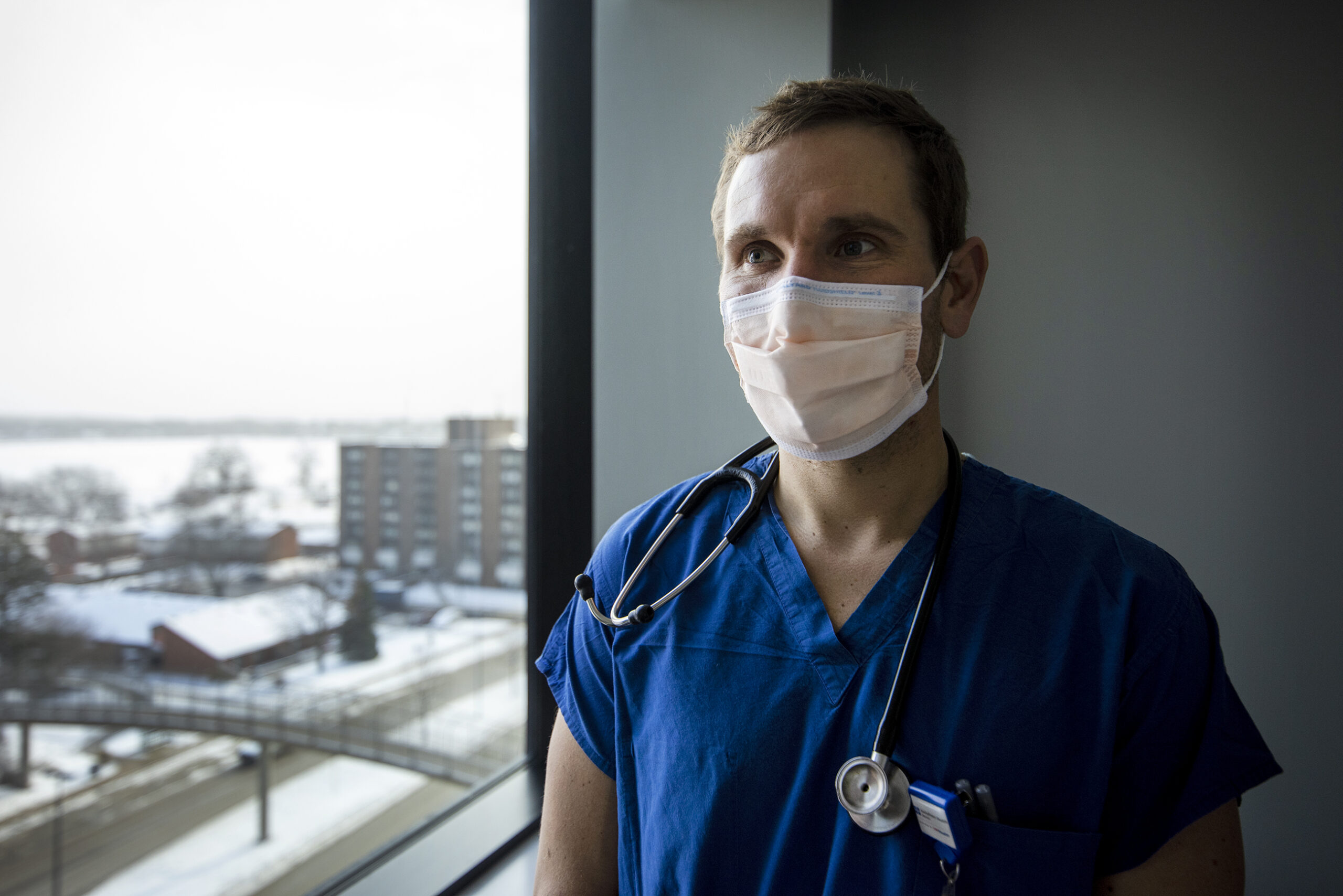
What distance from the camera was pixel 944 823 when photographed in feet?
2.12

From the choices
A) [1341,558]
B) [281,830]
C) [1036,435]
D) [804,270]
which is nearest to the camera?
[804,270]

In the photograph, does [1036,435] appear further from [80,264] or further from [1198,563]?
[80,264]

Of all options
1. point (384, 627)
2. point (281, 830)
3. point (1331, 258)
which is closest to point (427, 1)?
point (384, 627)

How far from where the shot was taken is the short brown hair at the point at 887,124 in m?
0.85

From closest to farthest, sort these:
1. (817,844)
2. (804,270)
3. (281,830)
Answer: (817,844) < (804,270) < (281,830)

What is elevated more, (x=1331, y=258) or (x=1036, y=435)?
(x=1331, y=258)

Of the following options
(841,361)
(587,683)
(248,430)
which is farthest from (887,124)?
(248,430)

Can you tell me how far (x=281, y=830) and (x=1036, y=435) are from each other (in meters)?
1.51

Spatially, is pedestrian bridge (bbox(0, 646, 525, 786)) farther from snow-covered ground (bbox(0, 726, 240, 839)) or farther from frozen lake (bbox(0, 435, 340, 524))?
frozen lake (bbox(0, 435, 340, 524))

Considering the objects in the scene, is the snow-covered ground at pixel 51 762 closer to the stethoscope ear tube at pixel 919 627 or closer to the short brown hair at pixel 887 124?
the stethoscope ear tube at pixel 919 627

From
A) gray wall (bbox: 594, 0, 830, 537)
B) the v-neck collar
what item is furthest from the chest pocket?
gray wall (bbox: 594, 0, 830, 537)

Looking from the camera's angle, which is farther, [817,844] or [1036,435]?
[1036,435]

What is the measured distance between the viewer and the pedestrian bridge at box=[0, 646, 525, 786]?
751 mm

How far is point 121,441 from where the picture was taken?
31.0 inches
